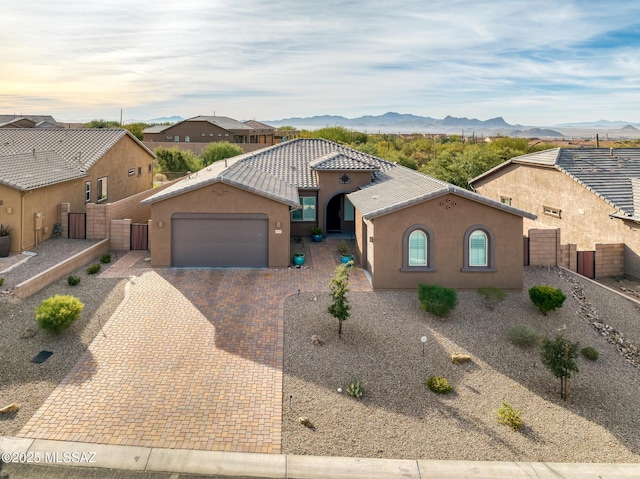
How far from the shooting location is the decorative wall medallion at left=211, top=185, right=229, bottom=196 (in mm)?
20812

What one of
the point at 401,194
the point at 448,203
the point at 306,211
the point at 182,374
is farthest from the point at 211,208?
the point at 448,203

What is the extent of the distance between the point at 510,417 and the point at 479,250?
8.58 m

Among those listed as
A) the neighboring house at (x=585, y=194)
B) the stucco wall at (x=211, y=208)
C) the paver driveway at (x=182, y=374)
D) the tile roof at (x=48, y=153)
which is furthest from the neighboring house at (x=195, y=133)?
the paver driveway at (x=182, y=374)

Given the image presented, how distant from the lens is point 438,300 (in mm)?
16031

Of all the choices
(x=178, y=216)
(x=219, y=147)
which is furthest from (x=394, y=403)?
(x=219, y=147)

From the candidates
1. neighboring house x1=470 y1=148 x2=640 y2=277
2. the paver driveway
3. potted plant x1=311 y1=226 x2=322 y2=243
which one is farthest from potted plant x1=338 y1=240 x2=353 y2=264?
neighboring house x1=470 y1=148 x2=640 y2=277

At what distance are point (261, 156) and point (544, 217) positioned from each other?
19.1 metres

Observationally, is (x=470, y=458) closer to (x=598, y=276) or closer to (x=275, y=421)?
(x=275, y=421)

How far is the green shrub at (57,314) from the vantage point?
541 inches

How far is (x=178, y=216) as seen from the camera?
68.2 feet

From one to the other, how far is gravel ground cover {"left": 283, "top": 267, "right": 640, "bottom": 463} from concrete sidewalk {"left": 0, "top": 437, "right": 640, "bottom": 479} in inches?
12.1

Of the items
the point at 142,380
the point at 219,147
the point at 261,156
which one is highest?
the point at 219,147

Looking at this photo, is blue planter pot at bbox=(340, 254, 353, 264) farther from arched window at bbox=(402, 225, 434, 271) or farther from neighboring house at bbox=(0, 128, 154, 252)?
neighboring house at bbox=(0, 128, 154, 252)

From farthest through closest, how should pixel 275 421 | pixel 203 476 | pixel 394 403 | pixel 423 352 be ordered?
pixel 423 352 → pixel 394 403 → pixel 275 421 → pixel 203 476
